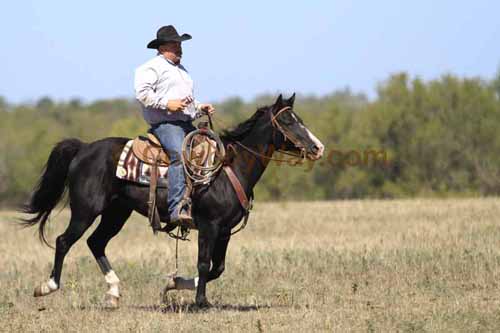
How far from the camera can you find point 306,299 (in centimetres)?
1063

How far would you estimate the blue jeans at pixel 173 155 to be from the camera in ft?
32.5

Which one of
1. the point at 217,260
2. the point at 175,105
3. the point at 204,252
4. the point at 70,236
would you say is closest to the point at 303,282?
the point at 217,260

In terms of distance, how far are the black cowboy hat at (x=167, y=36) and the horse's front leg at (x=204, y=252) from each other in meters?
2.05

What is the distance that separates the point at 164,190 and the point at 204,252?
818mm

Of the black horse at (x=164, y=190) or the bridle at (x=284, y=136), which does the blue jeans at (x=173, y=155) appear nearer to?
the black horse at (x=164, y=190)

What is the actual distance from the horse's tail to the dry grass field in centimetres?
106

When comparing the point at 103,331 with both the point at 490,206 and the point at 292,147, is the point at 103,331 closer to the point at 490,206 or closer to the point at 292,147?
the point at 292,147

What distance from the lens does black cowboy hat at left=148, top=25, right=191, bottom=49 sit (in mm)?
10125

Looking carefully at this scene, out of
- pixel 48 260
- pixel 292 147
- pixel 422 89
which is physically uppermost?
pixel 422 89

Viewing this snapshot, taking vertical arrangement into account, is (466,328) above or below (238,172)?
below

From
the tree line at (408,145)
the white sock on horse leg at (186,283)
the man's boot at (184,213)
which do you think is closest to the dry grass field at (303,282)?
the white sock on horse leg at (186,283)

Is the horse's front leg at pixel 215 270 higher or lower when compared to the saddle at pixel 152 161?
lower

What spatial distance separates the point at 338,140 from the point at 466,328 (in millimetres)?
40576

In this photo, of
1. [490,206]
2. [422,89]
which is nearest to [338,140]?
[422,89]
